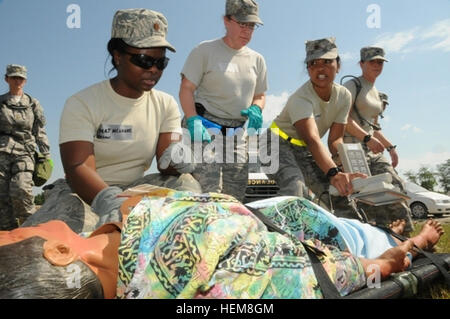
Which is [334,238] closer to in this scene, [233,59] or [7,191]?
[233,59]

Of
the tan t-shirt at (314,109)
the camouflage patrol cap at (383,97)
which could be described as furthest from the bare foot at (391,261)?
the camouflage patrol cap at (383,97)

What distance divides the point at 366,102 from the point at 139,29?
299 centimetres

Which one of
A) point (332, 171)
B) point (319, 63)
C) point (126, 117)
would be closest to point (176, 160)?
point (126, 117)

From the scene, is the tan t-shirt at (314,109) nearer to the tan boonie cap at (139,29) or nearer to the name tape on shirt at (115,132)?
the tan boonie cap at (139,29)

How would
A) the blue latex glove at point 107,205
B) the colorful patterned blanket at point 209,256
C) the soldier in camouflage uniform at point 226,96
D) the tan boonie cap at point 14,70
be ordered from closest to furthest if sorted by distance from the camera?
the colorful patterned blanket at point 209,256
the blue latex glove at point 107,205
the soldier in camouflage uniform at point 226,96
the tan boonie cap at point 14,70

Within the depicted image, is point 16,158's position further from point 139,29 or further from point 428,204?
point 428,204

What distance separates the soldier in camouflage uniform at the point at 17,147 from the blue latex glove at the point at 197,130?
12.2 ft

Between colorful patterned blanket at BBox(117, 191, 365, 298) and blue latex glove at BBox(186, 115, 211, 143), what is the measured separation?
1.79 m

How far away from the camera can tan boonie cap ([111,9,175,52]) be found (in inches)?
116

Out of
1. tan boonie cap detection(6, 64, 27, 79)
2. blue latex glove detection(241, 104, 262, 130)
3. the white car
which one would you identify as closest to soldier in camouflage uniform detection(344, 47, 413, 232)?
blue latex glove detection(241, 104, 262, 130)

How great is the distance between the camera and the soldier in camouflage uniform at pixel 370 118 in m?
4.55

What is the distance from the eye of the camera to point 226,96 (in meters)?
3.97

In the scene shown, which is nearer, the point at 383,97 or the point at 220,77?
the point at 220,77
